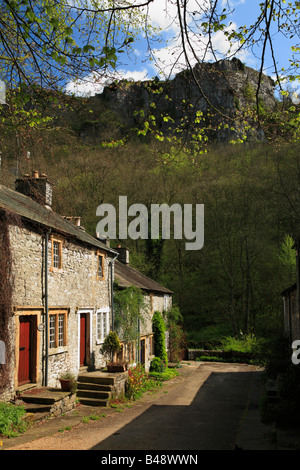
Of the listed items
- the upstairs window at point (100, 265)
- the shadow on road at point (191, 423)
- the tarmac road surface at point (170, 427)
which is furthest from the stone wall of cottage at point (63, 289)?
the shadow on road at point (191, 423)

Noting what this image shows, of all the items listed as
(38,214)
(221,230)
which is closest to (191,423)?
(38,214)

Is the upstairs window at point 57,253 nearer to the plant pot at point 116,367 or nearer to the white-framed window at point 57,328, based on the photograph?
the white-framed window at point 57,328

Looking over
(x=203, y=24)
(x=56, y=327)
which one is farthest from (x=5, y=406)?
(x=203, y=24)

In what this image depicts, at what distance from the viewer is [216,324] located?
119 ft

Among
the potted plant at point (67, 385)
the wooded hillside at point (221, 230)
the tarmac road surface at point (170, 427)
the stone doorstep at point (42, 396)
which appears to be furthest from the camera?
the wooded hillside at point (221, 230)

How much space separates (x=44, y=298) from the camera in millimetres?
12320

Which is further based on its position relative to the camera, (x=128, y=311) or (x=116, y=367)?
(x=128, y=311)

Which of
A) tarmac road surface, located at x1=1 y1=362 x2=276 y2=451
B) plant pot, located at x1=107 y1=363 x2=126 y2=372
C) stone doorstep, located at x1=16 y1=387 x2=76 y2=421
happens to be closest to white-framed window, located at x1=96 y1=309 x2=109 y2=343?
plant pot, located at x1=107 y1=363 x2=126 y2=372

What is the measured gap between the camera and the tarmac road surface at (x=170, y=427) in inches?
340

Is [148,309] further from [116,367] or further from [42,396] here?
[42,396]

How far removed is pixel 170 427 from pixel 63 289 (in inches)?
229

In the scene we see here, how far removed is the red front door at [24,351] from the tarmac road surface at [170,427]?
61.8 inches

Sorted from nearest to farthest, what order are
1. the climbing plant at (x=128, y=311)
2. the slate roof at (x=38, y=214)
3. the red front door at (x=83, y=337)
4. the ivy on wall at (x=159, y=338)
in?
1. the slate roof at (x=38, y=214)
2. the red front door at (x=83, y=337)
3. the climbing plant at (x=128, y=311)
4. the ivy on wall at (x=159, y=338)

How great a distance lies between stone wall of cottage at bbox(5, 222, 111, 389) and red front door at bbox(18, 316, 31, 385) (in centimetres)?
35
